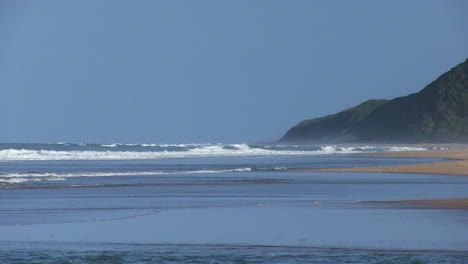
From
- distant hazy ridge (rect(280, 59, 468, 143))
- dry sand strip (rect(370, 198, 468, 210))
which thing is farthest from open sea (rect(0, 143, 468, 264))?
distant hazy ridge (rect(280, 59, 468, 143))

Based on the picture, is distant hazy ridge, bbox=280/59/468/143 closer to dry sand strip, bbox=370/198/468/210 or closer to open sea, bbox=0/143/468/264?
open sea, bbox=0/143/468/264

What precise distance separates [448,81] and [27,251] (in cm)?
10245

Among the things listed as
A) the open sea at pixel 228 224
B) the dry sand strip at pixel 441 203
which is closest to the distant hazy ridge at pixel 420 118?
the open sea at pixel 228 224

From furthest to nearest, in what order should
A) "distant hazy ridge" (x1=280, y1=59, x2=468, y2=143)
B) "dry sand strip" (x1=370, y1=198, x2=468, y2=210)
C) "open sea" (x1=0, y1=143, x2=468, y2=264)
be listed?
1. "distant hazy ridge" (x1=280, y1=59, x2=468, y2=143)
2. "dry sand strip" (x1=370, y1=198, x2=468, y2=210)
3. "open sea" (x1=0, y1=143, x2=468, y2=264)

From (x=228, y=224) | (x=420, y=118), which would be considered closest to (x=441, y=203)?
(x=228, y=224)

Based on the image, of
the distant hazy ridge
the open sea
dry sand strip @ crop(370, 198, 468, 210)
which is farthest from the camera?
the distant hazy ridge

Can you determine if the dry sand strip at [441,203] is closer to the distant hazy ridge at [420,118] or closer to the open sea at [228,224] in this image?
the open sea at [228,224]

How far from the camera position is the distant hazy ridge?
101 meters

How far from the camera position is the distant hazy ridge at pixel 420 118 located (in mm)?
100750

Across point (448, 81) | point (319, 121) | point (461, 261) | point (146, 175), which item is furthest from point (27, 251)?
point (319, 121)

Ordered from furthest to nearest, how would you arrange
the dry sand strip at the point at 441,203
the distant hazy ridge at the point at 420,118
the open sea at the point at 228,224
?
the distant hazy ridge at the point at 420,118, the dry sand strip at the point at 441,203, the open sea at the point at 228,224

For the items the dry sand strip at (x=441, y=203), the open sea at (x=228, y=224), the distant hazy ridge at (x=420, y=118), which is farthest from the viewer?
the distant hazy ridge at (x=420, y=118)

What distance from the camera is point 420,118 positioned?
107000mm

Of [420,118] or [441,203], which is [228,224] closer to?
[441,203]
